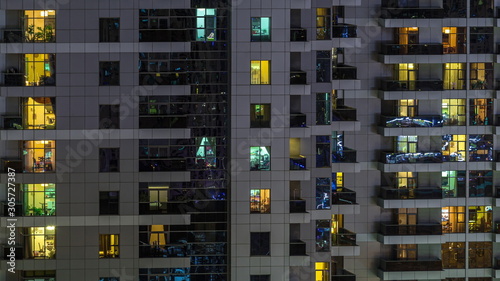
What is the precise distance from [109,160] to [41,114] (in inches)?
112

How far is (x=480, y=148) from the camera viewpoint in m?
62.5

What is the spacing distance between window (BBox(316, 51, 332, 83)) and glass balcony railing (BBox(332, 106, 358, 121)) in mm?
1560

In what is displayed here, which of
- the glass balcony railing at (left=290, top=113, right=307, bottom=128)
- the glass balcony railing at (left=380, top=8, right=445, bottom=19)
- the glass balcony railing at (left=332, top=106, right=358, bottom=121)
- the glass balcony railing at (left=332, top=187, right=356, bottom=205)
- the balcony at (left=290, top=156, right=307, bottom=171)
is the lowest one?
the glass balcony railing at (left=332, top=187, right=356, bottom=205)

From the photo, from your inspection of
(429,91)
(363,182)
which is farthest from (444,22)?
(363,182)

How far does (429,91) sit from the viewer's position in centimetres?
6128

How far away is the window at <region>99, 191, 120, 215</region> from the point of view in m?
58.2

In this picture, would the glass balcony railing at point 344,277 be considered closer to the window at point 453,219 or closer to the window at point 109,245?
the window at point 453,219

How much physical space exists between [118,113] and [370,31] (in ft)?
33.1

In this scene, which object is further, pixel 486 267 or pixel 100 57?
pixel 486 267

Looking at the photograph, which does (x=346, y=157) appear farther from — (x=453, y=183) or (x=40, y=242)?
(x=40, y=242)

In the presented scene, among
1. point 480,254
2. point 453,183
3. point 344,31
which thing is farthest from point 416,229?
point 344,31

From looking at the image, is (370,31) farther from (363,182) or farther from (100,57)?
(100,57)

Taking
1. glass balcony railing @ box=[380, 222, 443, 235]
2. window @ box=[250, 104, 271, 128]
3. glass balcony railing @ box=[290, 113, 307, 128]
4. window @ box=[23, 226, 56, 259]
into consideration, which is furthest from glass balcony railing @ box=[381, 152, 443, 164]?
window @ box=[23, 226, 56, 259]

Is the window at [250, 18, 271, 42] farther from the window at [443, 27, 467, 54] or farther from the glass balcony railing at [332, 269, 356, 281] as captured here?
the glass balcony railing at [332, 269, 356, 281]
